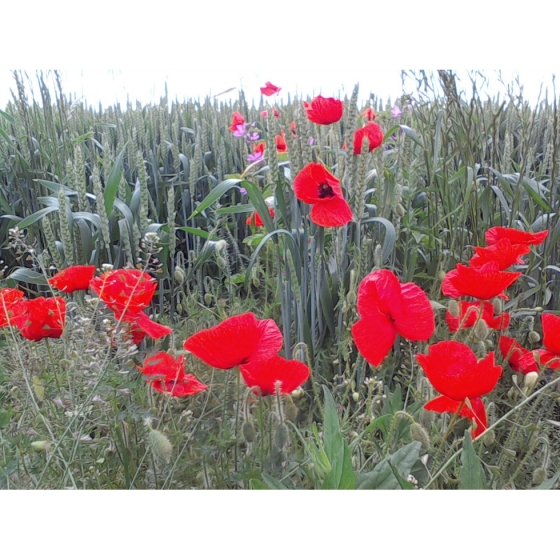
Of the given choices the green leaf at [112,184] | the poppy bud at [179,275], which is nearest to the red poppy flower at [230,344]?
the poppy bud at [179,275]

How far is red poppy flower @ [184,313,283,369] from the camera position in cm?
69

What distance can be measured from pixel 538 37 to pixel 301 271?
525 millimetres

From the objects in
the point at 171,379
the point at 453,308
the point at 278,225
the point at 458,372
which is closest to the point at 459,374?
the point at 458,372

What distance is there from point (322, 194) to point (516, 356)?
40cm

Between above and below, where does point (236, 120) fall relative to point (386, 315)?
above

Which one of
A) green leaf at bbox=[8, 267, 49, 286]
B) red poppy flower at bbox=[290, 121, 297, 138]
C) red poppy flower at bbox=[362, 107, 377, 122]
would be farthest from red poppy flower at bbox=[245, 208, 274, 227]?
green leaf at bbox=[8, 267, 49, 286]

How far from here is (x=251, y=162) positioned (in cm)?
120

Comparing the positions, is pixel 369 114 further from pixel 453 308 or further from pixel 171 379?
pixel 171 379

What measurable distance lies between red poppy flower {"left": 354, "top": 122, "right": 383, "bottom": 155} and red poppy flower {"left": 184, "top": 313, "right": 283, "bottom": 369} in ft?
1.47

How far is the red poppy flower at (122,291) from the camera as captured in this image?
0.82m

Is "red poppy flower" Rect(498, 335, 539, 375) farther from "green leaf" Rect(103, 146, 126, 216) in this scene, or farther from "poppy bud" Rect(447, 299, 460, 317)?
"green leaf" Rect(103, 146, 126, 216)

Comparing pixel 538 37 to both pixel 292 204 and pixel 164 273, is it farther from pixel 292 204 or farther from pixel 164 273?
pixel 164 273

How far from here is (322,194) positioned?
3.19 feet
